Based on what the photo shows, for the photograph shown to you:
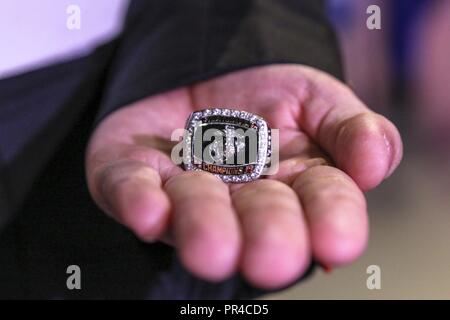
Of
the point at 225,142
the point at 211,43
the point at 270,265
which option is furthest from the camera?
the point at 211,43

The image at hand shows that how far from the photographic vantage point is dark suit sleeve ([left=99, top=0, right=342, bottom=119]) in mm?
601

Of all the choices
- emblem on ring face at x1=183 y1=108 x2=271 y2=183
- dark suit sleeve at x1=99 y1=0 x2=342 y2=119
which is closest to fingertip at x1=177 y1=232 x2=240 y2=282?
emblem on ring face at x1=183 y1=108 x2=271 y2=183

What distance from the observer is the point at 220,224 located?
0.34m

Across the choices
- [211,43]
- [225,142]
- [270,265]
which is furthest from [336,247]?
[211,43]

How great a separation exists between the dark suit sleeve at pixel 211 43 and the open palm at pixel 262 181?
0.02 metres

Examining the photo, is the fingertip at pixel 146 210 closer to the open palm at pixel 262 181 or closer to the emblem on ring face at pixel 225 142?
the open palm at pixel 262 181

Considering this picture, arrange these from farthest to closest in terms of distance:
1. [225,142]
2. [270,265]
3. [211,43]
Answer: [211,43] < [225,142] < [270,265]

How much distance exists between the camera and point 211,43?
2.04 ft

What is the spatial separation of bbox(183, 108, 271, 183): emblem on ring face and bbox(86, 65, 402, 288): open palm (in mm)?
22

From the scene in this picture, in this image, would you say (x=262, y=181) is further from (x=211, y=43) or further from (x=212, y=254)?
(x=211, y=43)

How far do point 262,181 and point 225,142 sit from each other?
0.09 meters

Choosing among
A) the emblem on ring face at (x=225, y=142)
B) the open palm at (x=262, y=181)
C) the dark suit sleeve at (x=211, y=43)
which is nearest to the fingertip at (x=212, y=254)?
the open palm at (x=262, y=181)
